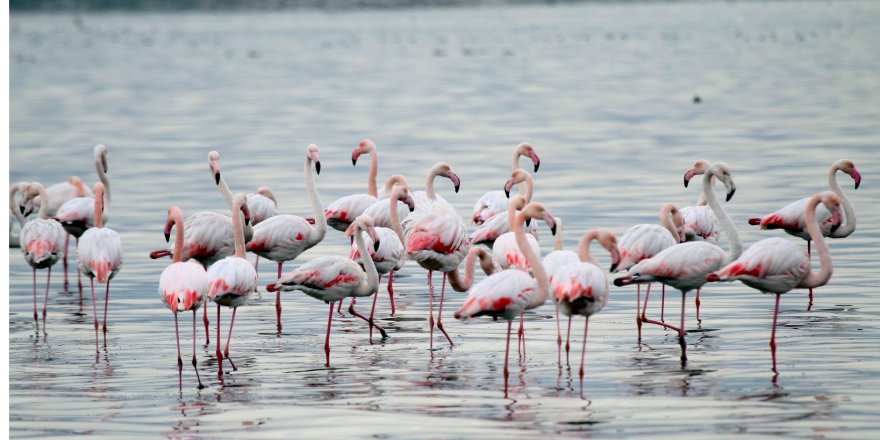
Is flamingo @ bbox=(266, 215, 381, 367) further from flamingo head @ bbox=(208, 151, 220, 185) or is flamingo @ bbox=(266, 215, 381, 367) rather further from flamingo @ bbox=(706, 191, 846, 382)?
flamingo @ bbox=(706, 191, 846, 382)

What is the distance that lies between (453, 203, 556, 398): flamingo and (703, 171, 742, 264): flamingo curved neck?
141cm

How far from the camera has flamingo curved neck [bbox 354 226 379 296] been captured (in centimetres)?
980

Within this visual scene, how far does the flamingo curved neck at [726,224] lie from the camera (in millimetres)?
9641

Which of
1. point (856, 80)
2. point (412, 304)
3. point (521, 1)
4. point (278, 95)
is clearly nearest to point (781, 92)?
point (856, 80)

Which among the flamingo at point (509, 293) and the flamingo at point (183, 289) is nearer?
the flamingo at point (509, 293)

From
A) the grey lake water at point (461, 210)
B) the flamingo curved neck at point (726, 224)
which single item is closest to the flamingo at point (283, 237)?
the grey lake water at point (461, 210)

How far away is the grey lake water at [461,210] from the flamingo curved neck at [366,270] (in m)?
0.45

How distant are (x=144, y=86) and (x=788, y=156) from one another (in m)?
25.0

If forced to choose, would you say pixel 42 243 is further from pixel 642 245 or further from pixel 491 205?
pixel 642 245

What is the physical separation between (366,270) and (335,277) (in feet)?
1.11

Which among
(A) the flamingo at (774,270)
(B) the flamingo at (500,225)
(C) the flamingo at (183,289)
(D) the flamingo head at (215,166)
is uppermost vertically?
(D) the flamingo head at (215,166)

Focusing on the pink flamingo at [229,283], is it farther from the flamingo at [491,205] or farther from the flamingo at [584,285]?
the flamingo at [491,205]

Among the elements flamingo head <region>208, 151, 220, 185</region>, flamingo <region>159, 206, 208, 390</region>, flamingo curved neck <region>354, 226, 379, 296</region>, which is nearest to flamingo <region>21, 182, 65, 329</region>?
flamingo head <region>208, 151, 220, 185</region>

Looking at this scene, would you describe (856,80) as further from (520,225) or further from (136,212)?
(520,225)
